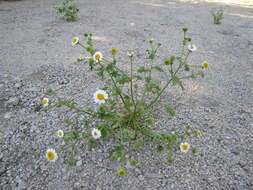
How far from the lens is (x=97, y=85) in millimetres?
2348

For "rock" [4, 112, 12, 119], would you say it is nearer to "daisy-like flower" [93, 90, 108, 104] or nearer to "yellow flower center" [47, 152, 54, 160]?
"yellow flower center" [47, 152, 54, 160]

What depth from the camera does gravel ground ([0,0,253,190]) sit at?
146 cm

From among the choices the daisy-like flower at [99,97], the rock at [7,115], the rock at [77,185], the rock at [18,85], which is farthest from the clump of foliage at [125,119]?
the rock at [18,85]

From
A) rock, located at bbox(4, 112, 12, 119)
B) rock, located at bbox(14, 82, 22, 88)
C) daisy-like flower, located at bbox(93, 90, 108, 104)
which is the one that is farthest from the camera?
rock, located at bbox(14, 82, 22, 88)

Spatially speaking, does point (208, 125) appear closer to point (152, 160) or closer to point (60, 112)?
point (152, 160)

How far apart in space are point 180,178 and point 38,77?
6.46ft

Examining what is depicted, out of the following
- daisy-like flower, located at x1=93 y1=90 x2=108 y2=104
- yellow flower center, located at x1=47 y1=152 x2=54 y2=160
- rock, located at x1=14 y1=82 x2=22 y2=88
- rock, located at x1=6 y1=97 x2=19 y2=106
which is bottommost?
yellow flower center, located at x1=47 y1=152 x2=54 y2=160

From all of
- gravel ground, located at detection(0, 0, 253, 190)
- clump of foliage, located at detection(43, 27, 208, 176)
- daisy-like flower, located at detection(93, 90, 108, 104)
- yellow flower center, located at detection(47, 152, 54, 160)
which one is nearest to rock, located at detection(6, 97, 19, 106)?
gravel ground, located at detection(0, 0, 253, 190)

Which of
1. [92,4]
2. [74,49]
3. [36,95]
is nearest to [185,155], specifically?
[36,95]

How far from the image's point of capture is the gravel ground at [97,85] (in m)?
1.46

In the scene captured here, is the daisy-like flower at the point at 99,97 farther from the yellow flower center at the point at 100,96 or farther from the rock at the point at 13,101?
the rock at the point at 13,101

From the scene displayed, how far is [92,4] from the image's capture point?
5.23 metres

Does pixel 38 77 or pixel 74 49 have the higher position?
pixel 74 49

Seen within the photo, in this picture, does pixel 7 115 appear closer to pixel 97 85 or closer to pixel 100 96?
pixel 97 85
